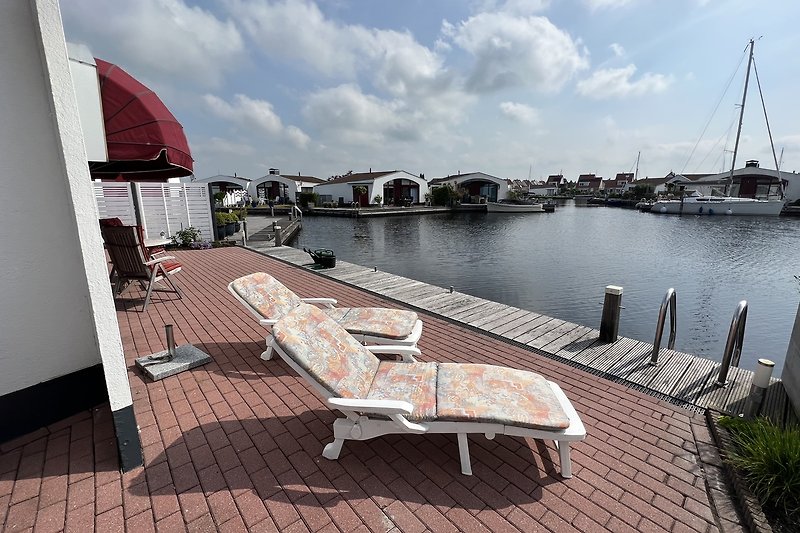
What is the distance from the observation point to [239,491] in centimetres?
224

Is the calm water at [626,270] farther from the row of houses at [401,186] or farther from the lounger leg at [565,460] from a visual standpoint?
the row of houses at [401,186]

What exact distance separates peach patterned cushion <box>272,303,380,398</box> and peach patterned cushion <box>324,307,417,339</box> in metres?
0.66

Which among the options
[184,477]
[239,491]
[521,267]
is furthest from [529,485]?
[521,267]

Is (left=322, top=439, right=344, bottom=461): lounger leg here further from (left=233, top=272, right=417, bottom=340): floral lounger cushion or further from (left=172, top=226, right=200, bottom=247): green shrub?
(left=172, top=226, right=200, bottom=247): green shrub

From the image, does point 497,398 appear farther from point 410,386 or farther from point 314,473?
point 314,473

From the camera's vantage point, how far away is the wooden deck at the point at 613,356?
3.40m

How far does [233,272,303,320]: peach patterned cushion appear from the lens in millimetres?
3789

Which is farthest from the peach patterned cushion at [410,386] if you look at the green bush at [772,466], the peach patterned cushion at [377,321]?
the green bush at [772,466]

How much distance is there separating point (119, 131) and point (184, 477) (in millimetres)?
3136

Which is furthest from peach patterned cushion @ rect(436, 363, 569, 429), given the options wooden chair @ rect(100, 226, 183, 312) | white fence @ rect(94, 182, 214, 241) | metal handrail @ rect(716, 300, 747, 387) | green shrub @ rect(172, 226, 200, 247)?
white fence @ rect(94, 182, 214, 241)

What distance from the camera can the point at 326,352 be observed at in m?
2.71

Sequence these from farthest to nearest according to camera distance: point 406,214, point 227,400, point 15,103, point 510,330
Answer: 1. point 406,214
2. point 510,330
3. point 227,400
4. point 15,103

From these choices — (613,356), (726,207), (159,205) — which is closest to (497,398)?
(613,356)

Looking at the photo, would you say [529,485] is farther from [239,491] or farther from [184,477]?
[184,477]
